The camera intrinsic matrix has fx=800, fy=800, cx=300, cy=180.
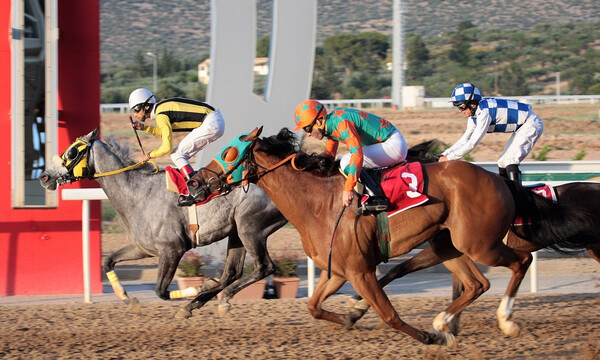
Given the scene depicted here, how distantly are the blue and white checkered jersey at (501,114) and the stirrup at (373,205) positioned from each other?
1.41 metres

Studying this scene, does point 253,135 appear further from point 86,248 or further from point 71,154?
point 86,248

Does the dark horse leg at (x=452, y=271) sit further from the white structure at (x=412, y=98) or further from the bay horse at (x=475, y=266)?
the white structure at (x=412, y=98)

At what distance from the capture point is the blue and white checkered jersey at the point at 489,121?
558 cm

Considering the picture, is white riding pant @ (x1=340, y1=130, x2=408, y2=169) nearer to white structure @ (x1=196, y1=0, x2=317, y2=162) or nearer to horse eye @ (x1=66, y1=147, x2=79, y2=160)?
horse eye @ (x1=66, y1=147, x2=79, y2=160)

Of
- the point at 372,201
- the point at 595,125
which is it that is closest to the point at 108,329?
the point at 372,201

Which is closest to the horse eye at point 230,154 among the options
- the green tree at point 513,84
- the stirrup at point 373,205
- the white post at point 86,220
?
the stirrup at point 373,205

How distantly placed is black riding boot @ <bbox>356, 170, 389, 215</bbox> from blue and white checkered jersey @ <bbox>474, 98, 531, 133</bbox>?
52.8 inches

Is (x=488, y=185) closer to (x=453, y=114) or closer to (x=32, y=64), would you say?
(x=32, y=64)

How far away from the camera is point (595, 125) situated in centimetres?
2453

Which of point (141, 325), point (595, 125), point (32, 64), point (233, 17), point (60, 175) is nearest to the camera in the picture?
point (141, 325)

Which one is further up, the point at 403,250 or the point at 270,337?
the point at 403,250

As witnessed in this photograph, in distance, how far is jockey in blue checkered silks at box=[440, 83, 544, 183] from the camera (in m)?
5.63

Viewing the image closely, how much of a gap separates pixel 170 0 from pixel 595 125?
5015 centimetres

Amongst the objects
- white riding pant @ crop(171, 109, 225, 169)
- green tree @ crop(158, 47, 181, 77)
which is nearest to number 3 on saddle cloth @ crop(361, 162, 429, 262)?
white riding pant @ crop(171, 109, 225, 169)
